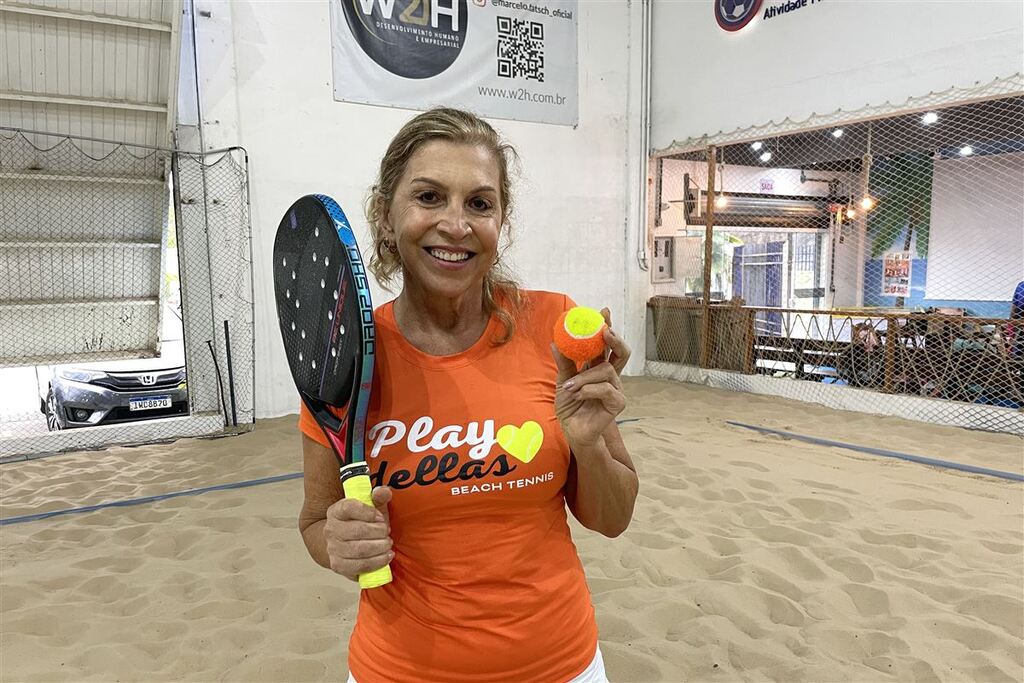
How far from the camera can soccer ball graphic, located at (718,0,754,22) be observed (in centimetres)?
723

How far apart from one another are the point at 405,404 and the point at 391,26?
6.49 meters

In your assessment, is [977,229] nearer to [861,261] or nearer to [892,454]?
[861,261]

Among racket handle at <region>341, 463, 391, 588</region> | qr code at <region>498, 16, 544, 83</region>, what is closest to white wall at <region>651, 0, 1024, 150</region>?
qr code at <region>498, 16, 544, 83</region>

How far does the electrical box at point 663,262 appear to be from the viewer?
8930 mm

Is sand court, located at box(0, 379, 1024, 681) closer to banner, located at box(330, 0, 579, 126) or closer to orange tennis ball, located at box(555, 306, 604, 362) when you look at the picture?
orange tennis ball, located at box(555, 306, 604, 362)

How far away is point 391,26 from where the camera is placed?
6.62 metres

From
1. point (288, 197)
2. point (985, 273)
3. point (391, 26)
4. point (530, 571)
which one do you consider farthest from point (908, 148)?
point (530, 571)

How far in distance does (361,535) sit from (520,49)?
733 cm

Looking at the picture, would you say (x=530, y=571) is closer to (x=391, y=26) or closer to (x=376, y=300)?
(x=376, y=300)

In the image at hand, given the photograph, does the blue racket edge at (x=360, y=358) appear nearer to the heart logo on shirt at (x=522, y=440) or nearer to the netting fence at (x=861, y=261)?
the heart logo on shirt at (x=522, y=440)

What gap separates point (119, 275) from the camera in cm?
647

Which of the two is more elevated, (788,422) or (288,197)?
(288,197)

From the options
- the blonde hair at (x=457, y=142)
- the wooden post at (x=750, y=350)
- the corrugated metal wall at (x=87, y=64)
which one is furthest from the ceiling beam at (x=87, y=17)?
the wooden post at (x=750, y=350)

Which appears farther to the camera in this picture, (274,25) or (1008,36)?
(274,25)
